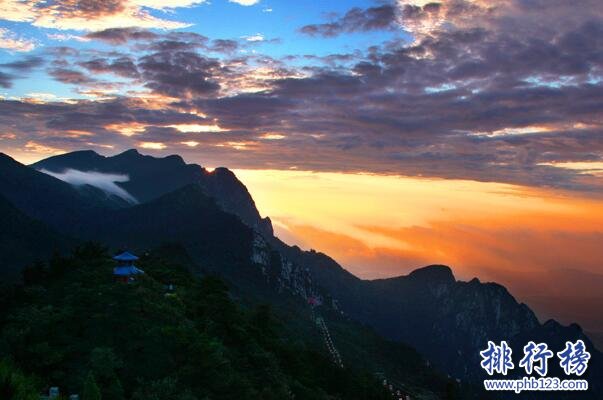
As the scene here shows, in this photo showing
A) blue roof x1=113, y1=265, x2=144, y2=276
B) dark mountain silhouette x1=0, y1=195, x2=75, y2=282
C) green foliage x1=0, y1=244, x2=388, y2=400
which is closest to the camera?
green foliage x1=0, y1=244, x2=388, y2=400

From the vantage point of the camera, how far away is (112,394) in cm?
3638

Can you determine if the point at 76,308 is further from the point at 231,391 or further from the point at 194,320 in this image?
the point at 231,391

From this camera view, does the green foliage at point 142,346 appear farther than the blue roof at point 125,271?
No

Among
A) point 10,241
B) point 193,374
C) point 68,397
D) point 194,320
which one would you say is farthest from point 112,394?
point 10,241

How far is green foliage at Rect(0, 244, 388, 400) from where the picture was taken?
4088cm

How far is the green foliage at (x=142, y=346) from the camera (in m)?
40.9

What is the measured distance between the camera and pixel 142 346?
46.2 m

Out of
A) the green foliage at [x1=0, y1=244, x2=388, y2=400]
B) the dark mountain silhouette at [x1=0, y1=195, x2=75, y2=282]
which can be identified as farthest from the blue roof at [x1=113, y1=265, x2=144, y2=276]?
the dark mountain silhouette at [x1=0, y1=195, x2=75, y2=282]

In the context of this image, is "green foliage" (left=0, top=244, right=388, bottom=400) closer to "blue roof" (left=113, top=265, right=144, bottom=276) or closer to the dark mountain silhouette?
"blue roof" (left=113, top=265, right=144, bottom=276)

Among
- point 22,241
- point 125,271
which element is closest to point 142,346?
point 125,271

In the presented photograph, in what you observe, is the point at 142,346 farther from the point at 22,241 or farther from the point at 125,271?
the point at 22,241

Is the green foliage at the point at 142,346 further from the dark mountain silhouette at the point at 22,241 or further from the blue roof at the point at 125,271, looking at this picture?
the dark mountain silhouette at the point at 22,241

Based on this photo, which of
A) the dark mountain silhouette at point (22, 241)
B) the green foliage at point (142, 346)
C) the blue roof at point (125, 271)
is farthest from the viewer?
the dark mountain silhouette at point (22, 241)

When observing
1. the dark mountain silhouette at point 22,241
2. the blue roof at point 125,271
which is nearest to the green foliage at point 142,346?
the blue roof at point 125,271
